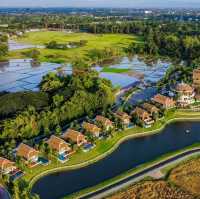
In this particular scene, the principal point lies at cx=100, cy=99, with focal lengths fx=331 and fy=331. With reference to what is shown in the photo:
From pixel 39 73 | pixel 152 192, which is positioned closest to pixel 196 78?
pixel 152 192

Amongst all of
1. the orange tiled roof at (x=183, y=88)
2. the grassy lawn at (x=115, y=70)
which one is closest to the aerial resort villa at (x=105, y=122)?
the orange tiled roof at (x=183, y=88)

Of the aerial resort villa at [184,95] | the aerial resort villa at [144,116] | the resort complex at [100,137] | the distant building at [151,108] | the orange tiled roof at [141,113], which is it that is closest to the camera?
the resort complex at [100,137]

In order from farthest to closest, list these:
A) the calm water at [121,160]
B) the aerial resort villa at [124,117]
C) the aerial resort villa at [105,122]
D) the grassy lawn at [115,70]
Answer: the grassy lawn at [115,70], the aerial resort villa at [124,117], the aerial resort villa at [105,122], the calm water at [121,160]

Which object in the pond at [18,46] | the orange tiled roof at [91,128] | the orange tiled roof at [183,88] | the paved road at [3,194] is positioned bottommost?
the paved road at [3,194]

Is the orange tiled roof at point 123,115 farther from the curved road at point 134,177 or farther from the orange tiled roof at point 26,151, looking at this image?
the orange tiled roof at point 26,151

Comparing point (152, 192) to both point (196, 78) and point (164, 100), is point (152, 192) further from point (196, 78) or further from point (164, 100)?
point (196, 78)

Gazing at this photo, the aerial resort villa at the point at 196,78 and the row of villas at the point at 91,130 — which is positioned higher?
the aerial resort villa at the point at 196,78

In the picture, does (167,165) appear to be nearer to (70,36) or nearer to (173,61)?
(173,61)
